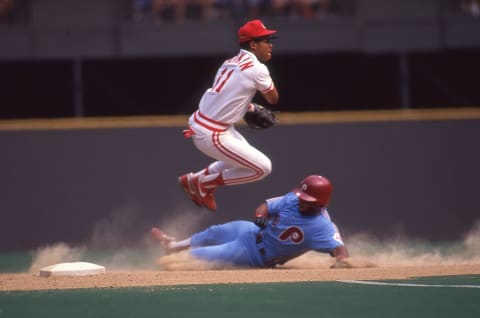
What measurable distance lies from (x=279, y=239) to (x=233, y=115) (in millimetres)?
1200

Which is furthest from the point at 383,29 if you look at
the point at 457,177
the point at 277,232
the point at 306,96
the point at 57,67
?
the point at 277,232

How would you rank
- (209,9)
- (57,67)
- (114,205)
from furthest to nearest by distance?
(209,9) → (57,67) → (114,205)

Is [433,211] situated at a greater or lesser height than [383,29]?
lesser

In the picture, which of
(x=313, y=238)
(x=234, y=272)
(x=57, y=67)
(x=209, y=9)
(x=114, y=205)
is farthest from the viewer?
(x=209, y=9)

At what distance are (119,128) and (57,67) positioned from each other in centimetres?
312

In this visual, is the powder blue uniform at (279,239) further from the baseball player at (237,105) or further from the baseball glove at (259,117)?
the baseball glove at (259,117)

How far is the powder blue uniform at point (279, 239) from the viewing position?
9.59 metres

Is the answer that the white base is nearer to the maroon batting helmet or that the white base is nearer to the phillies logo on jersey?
the phillies logo on jersey

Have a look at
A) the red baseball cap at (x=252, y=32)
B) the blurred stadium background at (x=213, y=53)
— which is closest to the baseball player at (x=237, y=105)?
the red baseball cap at (x=252, y=32)

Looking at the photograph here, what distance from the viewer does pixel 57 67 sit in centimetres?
1652

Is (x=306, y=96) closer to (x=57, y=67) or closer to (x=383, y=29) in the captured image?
(x=383, y=29)

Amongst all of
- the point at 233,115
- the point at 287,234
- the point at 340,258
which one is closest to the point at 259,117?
the point at 233,115

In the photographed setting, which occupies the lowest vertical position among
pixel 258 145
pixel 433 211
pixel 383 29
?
pixel 433 211

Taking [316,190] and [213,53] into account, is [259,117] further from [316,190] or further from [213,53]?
[213,53]
